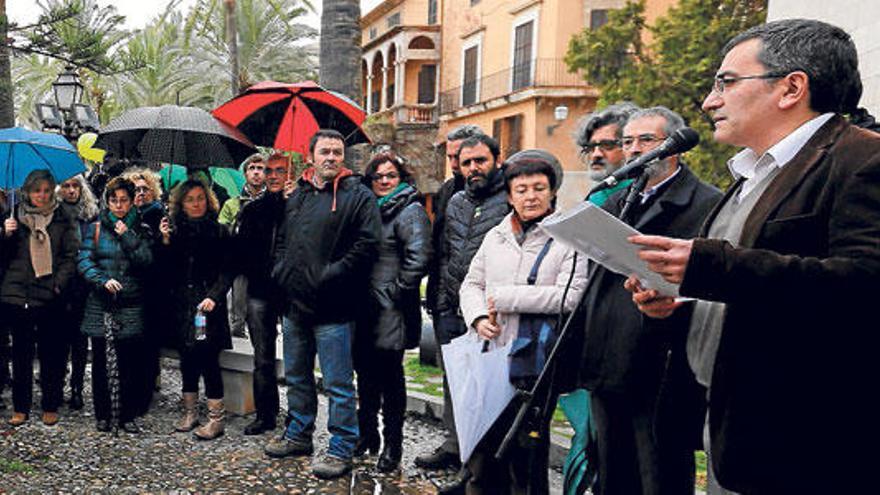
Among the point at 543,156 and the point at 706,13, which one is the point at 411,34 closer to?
the point at 706,13

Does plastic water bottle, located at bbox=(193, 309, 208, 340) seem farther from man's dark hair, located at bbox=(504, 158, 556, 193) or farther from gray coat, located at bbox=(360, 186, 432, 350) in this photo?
man's dark hair, located at bbox=(504, 158, 556, 193)

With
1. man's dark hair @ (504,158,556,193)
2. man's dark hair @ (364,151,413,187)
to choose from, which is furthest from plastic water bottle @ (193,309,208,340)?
man's dark hair @ (504,158,556,193)

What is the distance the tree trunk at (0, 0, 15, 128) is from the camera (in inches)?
334

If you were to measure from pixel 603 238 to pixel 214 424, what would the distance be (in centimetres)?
434

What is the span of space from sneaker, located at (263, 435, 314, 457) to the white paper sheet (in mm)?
3517

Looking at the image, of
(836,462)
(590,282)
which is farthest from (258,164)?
(836,462)

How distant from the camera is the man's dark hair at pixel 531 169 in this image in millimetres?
3658

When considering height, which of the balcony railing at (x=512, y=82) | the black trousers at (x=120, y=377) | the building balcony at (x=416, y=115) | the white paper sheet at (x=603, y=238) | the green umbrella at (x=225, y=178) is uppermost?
the balcony railing at (x=512, y=82)

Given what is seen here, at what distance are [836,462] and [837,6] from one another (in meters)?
6.49

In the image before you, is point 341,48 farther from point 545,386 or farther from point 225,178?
point 545,386

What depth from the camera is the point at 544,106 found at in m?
27.8

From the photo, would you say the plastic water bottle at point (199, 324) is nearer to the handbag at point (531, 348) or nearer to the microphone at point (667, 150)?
the handbag at point (531, 348)

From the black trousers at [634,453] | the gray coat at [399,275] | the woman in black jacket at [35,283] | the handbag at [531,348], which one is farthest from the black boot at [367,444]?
the woman in black jacket at [35,283]

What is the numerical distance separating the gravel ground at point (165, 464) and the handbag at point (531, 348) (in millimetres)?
1462
